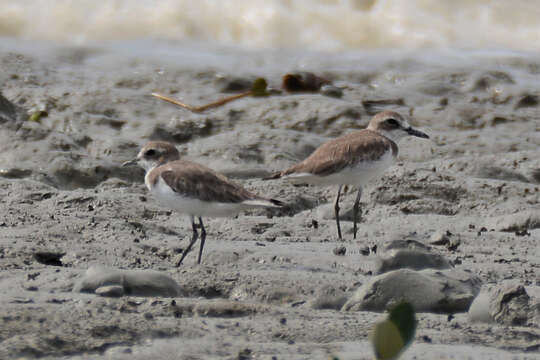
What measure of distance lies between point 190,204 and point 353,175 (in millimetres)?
1558

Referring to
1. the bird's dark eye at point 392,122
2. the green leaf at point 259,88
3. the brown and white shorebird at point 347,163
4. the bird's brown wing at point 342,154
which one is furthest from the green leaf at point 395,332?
the green leaf at point 259,88

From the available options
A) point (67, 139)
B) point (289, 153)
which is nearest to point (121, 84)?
point (67, 139)

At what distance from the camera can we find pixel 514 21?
1302 cm

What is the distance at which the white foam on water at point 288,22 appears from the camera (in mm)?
12070

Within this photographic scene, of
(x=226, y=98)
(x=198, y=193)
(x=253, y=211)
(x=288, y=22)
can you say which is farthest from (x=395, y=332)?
(x=288, y=22)

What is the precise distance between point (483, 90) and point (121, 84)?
414 centimetres

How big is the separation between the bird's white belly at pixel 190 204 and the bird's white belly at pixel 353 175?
44.5 inches

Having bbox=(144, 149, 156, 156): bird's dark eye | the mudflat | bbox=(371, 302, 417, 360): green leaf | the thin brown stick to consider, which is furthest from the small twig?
bbox=(371, 302, 417, 360): green leaf

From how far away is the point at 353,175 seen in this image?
6.05 metres

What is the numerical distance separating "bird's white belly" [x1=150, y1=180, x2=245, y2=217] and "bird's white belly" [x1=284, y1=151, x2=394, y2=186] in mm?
1129

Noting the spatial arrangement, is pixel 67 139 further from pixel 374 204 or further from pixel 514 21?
pixel 514 21

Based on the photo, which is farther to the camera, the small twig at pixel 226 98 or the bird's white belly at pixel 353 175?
the small twig at pixel 226 98

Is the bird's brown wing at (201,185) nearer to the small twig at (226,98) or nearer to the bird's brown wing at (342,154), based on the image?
the bird's brown wing at (342,154)

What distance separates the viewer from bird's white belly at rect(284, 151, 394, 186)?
6027mm
